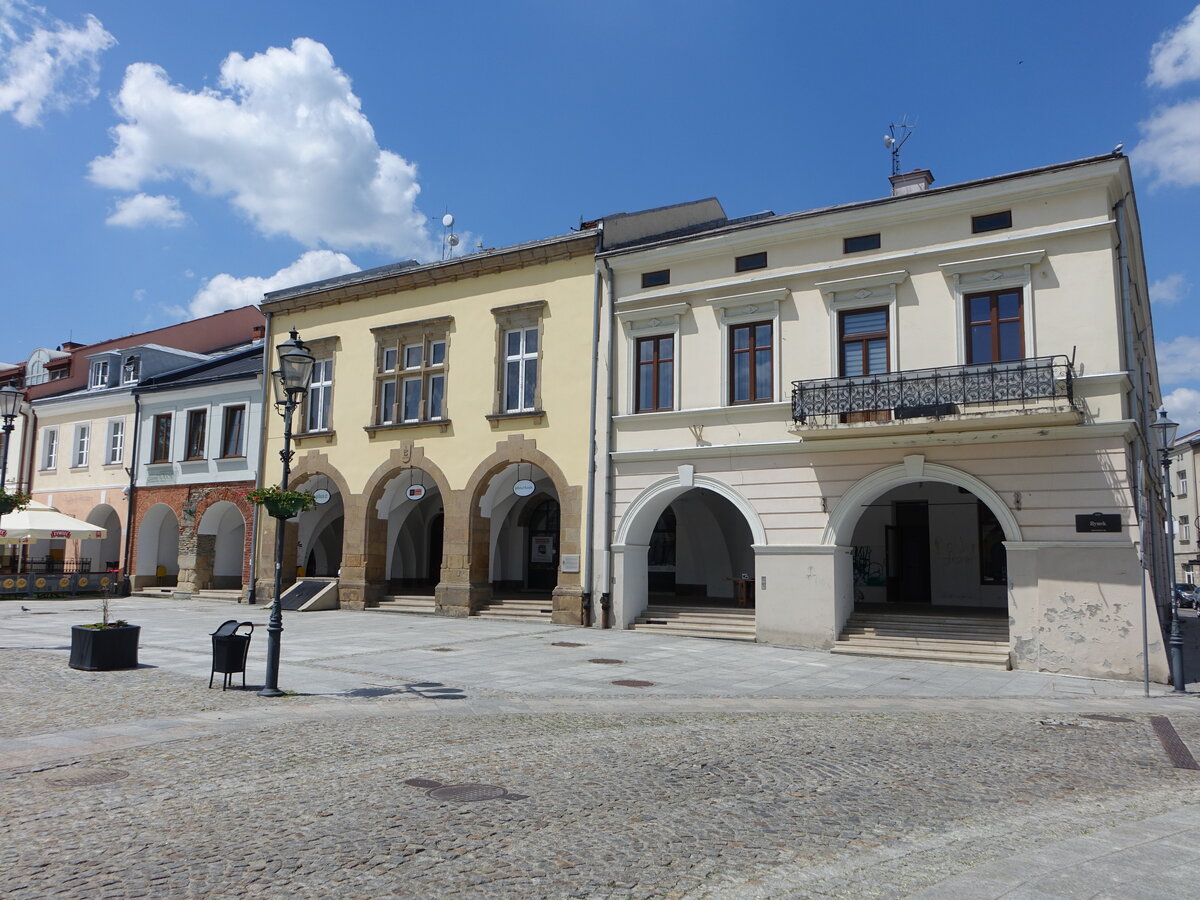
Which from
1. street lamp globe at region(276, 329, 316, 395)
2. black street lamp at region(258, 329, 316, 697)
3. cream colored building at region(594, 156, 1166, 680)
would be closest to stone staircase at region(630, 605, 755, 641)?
cream colored building at region(594, 156, 1166, 680)

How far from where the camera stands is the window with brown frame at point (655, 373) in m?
22.3

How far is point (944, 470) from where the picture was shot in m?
18.3

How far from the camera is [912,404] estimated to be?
59.0 feet

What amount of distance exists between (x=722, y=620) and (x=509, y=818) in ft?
50.8

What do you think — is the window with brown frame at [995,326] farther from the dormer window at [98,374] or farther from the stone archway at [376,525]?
the dormer window at [98,374]

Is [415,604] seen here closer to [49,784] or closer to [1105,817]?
[49,784]

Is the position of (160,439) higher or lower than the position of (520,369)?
lower

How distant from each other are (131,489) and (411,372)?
13928 mm

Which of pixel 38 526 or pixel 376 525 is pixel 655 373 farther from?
pixel 38 526

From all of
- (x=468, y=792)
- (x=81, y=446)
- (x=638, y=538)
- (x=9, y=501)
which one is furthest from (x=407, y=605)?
(x=468, y=792)

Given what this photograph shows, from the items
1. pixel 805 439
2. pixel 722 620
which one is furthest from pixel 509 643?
pixel 805 439

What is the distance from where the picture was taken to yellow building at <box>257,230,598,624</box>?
78.1 feet

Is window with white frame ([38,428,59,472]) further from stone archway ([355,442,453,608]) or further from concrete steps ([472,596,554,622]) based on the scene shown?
concrete steps ([472,596,554,622])

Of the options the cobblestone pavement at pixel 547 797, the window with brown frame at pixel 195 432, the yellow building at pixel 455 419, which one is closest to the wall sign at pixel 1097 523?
the cobblestone pavement at pixel 547 797
